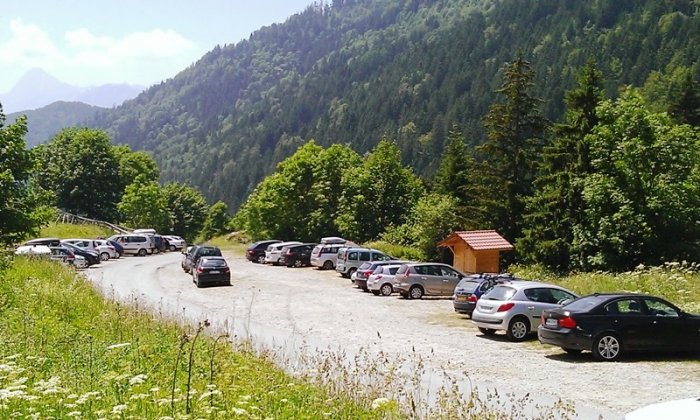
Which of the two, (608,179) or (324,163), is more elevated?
(324,163)

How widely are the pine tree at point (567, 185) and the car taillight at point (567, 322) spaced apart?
65.5 ft

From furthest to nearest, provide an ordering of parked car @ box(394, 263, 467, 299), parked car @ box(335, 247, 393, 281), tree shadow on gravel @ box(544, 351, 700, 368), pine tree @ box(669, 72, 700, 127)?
pine tree @ box(669, 72, 700, 127) < parked car @ box(335, 247, 393, 281) < parked car @ box(394, 263, 467, 299) < tree shadow on gravel @ box(544, 351, 700, 368)

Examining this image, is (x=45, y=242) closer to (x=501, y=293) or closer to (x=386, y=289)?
(x=386, y=289)

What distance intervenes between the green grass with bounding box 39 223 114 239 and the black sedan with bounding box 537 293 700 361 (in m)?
54.5

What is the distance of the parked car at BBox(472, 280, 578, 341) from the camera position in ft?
61.0

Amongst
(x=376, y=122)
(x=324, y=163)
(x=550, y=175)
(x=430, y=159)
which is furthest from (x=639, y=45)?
(x=550, y=175)

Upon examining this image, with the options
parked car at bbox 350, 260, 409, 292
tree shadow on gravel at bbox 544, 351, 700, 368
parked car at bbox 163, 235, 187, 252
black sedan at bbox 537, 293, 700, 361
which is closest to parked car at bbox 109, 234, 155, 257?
parked car at bbox 163, 235, 187, 252

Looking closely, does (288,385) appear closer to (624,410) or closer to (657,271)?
(624,410)

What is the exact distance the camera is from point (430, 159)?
142 m

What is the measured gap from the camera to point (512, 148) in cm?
4272

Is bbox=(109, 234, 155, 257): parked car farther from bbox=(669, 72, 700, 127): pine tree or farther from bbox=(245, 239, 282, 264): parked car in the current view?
bbox=(669, 72, 700, 127): pine tree

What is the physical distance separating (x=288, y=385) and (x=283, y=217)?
59964 mm

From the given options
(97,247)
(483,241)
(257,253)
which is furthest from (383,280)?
(97,247)

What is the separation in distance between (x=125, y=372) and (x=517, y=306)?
13283mm
